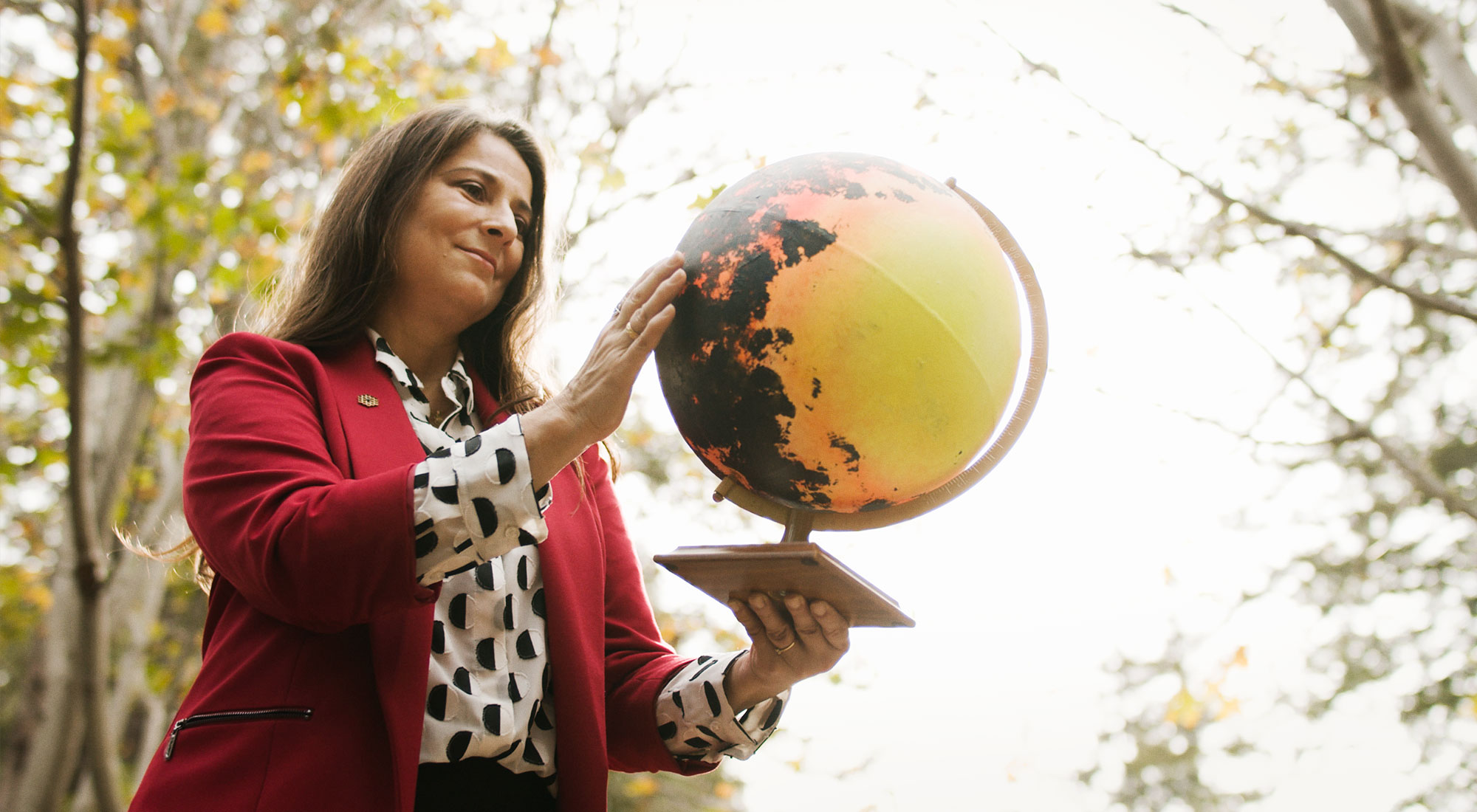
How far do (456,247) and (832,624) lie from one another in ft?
3.84

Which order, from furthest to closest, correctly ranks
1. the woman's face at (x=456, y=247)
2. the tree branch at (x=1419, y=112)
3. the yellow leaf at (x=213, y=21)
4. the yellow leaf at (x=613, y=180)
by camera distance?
the yellow leaf at (x=213, y=21) < the yellow leaf at (x=613, y=180) < the tree branch at (x=1419, y=112) < the woman's face at (x=456, y=247)

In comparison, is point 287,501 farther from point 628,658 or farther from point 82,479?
point 82,479

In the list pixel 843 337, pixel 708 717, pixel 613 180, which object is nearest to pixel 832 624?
pixel 708 717

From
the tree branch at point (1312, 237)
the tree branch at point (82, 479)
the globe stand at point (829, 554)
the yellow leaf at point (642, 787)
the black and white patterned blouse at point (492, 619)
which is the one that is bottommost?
the yellow leaf at point (642, 787)

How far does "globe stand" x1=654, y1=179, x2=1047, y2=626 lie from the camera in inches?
69.6

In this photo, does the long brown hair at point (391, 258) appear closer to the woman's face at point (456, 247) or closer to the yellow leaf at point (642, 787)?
the woman's face at point (456, 247)

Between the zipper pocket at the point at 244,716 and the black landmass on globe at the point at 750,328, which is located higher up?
the black landmass on globe at the point at 750,328

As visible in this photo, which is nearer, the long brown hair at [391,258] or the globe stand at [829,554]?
the globe stand at [829,554]

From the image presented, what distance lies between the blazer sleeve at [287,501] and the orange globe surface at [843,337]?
22.7 inches

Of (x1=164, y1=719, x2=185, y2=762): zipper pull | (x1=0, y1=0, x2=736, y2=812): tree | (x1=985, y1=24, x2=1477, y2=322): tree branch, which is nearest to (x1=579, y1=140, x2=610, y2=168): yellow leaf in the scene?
(x1=0, y1=0, x2=736, y2=812): tree

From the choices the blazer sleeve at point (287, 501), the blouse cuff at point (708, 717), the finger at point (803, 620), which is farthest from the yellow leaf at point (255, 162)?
the finger at point (803, 620)

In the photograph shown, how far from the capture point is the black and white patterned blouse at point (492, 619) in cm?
162

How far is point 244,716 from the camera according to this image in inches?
66.2

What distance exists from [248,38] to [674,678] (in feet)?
21.9
